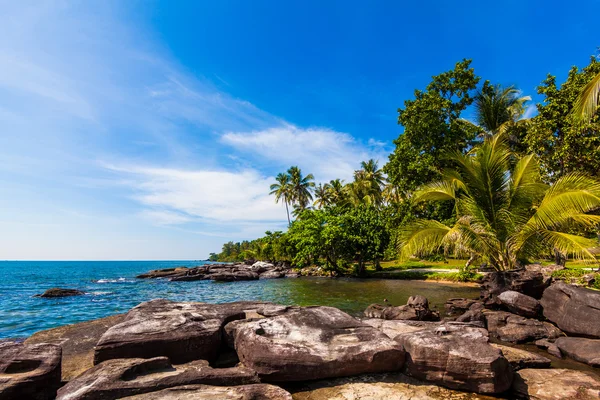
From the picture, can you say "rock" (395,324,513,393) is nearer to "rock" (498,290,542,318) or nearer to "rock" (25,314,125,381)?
"rock" (498,290,542,318)

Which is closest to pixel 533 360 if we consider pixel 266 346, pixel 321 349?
pixel 321 349

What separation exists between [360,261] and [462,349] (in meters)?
30.1

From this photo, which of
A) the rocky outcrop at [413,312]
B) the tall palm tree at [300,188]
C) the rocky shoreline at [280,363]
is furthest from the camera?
the tall palm tree at [300,188]

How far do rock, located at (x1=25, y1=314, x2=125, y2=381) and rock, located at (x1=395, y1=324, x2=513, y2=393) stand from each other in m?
6.73

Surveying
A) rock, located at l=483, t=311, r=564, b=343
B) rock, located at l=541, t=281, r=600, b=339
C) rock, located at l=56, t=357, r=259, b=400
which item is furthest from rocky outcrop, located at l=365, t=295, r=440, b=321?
rock, located at l=56, t=357, r=259, b=400

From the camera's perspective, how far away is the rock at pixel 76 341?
6441 mm

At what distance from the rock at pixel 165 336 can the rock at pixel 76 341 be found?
3.43 feet

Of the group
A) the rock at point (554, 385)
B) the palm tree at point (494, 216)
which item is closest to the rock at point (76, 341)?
the rock at point (554, 385)

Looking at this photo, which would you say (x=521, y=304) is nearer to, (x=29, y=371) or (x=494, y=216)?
(x=494, y=216)

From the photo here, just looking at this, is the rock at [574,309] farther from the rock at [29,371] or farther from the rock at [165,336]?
the rock at [29,371]

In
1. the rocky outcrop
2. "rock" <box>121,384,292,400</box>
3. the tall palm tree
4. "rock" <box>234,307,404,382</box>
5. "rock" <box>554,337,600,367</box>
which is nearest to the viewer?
"rock" <box>121,384,292,400</box>

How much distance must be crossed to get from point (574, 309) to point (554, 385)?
5008mm

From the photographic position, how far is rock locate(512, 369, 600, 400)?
5.27 metres

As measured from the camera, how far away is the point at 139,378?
15.8 ft
